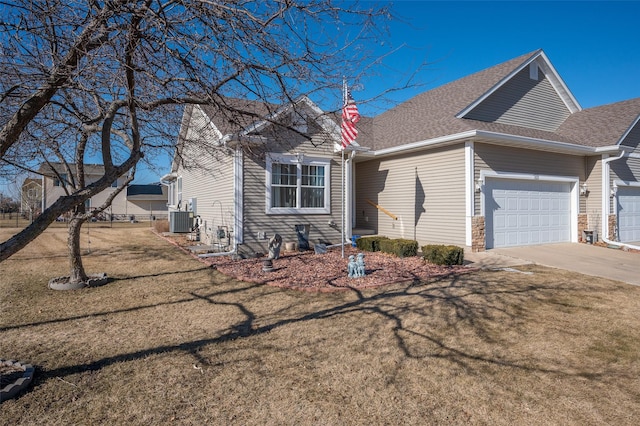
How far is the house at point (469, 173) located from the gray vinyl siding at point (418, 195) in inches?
1.5

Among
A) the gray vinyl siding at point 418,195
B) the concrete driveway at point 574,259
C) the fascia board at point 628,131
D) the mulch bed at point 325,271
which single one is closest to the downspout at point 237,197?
the mulch bed at point 325,271

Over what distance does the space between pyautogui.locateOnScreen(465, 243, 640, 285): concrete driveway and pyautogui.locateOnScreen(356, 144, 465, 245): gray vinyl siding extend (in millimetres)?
1256

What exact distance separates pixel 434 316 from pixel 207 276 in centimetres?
520

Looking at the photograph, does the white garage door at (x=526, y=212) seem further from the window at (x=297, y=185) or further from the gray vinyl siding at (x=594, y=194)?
the window at (x=297, y=185)

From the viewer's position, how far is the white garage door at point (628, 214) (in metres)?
14.6

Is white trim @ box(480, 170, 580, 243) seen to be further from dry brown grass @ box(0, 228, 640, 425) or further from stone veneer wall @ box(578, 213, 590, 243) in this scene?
dry brown grass @ box(0, 228, 640, 425)

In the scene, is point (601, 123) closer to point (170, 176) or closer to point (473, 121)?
point (473, 121)

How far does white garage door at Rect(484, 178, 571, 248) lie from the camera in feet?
38.6

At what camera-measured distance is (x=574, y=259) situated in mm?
10562

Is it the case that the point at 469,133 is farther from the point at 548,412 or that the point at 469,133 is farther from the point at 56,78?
the point at 56,78

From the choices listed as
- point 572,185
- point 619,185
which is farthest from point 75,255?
point 619,185

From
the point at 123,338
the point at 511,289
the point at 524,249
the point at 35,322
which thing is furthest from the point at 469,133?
the point at 35,322

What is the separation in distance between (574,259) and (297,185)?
8114mm

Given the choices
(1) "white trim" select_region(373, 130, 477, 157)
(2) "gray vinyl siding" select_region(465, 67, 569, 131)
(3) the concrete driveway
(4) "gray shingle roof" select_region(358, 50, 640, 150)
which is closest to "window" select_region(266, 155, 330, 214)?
(4) "gray shingle roof" select_region(358, 50, 640, 150)
